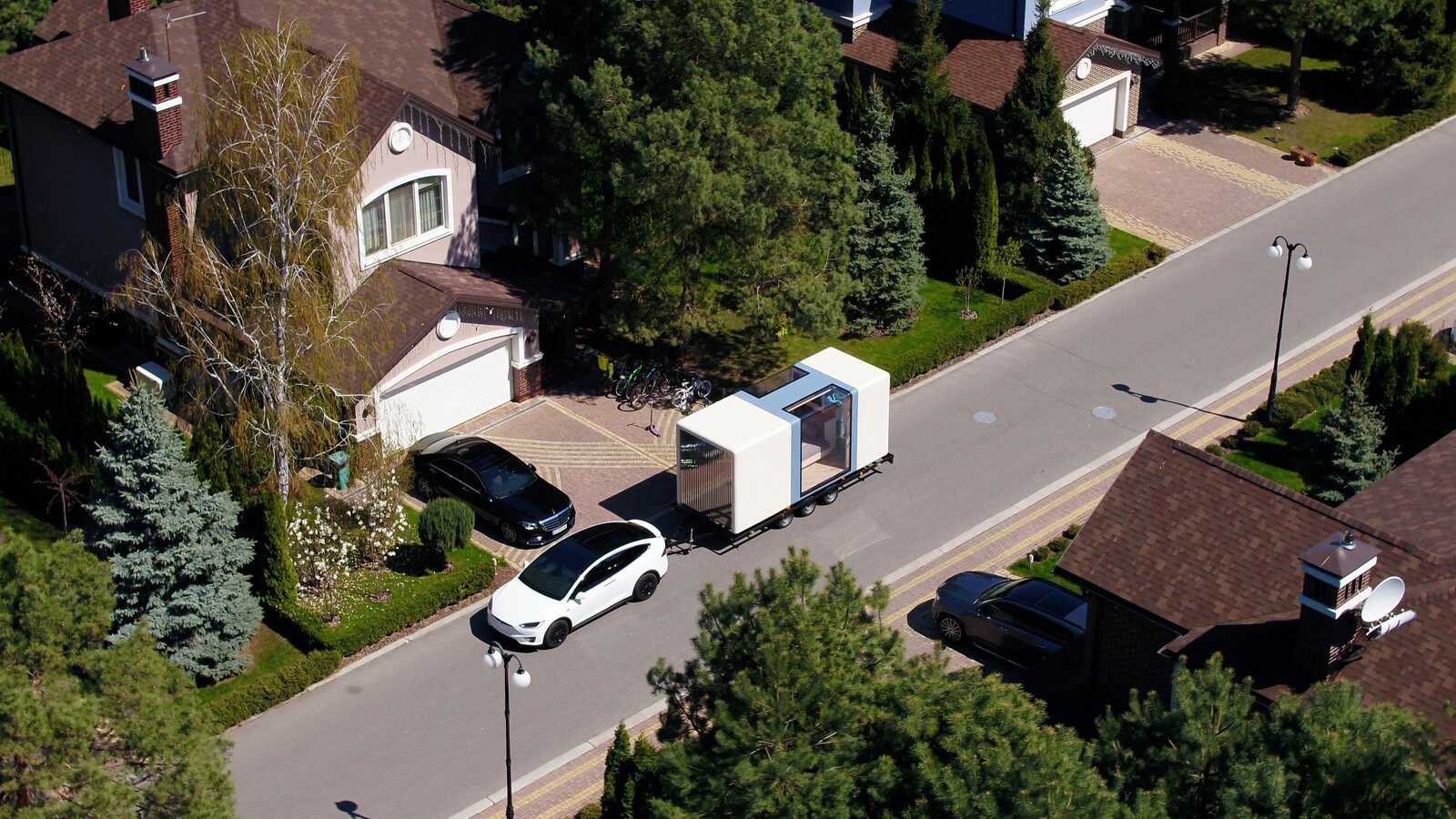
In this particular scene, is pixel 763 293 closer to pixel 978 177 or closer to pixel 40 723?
pixel 978 177

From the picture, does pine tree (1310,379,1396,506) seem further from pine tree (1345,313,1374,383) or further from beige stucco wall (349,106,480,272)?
beige stucco wall (349,106,480,272)

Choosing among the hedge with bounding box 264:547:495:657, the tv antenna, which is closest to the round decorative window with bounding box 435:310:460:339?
the hedge with bounding box 264:547:495:657

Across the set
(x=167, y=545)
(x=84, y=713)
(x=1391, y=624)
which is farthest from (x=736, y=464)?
(x=84, y=713)

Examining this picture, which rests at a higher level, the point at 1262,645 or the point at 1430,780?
the point at 1430,780

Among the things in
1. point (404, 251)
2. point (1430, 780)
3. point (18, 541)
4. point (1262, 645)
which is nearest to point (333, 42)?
point (404, 251)

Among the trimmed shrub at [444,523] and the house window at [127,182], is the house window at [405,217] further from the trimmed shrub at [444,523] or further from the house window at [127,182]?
the trimmed shrub at [444,523]

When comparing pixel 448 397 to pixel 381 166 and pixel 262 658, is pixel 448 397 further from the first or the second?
pixel 262 658
